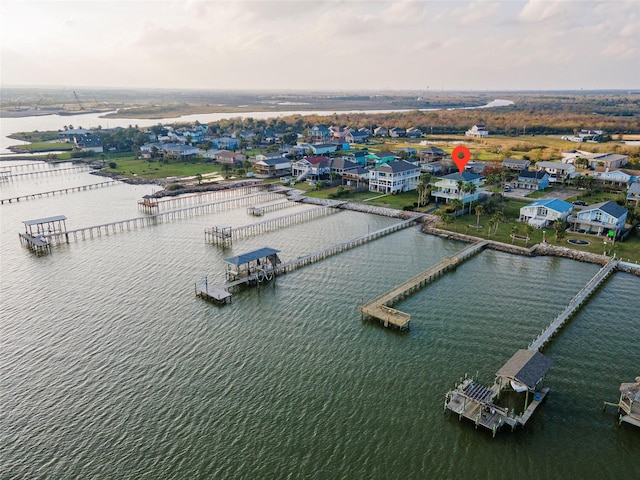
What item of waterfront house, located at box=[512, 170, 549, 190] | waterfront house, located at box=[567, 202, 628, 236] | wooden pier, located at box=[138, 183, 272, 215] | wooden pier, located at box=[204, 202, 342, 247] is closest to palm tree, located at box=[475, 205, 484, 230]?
waterfront house, located at box=[567, 202, 628, 236]

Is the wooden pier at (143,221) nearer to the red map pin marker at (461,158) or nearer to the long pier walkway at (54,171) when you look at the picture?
the red map pin marker at (461,158)

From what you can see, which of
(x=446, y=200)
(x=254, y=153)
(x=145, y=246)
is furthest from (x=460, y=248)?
(x=254, y=153)

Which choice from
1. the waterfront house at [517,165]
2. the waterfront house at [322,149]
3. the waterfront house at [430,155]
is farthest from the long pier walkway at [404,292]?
the waterfront house at [322,149]

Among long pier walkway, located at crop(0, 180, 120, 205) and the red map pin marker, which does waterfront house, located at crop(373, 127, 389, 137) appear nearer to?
the red map pin marker

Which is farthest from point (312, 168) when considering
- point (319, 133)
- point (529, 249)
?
point (319, 133)

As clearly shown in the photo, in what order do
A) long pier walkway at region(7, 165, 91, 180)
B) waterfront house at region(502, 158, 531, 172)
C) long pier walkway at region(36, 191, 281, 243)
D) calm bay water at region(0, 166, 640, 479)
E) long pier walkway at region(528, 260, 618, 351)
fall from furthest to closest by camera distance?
long pier walkway at region(7, 165, 91, 180), waterfront house at region(502, 158, 531, 172), long pier walkway at region(36, 191, 281, 243), long pier walkway at region(528, 260, 618, 351), calm bay water at region(0, 166, 640, 479)

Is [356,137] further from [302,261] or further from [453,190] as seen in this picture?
[302,261]

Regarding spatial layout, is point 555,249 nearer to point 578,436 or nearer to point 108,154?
point 578,436
